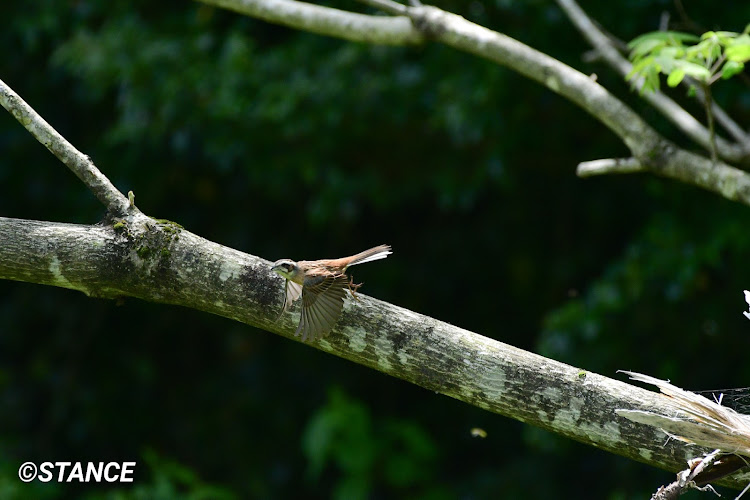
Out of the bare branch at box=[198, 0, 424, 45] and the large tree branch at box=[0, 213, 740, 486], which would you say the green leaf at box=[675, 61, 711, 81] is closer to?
the large tree branch at box=[0, 213, 740, 486]

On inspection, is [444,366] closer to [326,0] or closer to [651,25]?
[651,25]

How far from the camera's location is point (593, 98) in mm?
2623

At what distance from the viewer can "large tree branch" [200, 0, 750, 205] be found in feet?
8.13

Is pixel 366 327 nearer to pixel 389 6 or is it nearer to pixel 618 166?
pixel 618 166

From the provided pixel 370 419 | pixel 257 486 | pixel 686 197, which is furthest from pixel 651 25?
pixel 257 486

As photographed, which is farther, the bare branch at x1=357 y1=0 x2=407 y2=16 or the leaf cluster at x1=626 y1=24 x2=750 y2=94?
the bare branch at x1=357 y1=0 x2=407 y2=16

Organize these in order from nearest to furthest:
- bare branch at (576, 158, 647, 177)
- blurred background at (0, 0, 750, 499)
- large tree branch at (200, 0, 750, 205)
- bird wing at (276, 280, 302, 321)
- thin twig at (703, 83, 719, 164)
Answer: bird wing at (276, 280, 302, 321) → thin twig at (703, 83, 719, 164) → large tree branch at (200, 0, 750, 205) → bare branch at (576, 158, 647, 177) → blurred background at (0, 0, 750, 499)

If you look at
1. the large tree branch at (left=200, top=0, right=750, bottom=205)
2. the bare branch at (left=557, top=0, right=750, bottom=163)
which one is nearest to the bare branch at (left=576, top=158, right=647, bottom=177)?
the large tree branch at (left=200, top=0, right=750, bottom=205)

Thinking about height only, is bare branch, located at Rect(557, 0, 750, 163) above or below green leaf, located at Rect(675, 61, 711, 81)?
above

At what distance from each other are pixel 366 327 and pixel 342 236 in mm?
3308

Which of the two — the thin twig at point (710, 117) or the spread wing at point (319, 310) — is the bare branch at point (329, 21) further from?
the spread wing at point (319, 310)

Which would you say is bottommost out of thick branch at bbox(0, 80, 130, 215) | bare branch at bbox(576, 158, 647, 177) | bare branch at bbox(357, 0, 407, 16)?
thick branch at bbox(0, 80, 130, 215)

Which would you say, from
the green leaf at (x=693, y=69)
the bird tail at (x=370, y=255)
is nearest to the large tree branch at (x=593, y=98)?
the green leaf at (x=693, y=69)

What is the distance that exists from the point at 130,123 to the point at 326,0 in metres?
1.25
